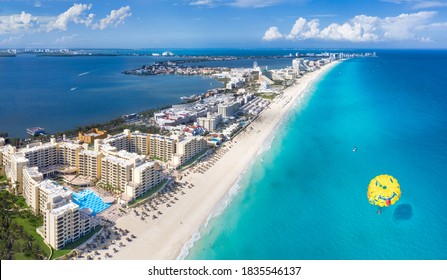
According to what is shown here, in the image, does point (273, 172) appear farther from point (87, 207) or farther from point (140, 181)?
point (87, 207)

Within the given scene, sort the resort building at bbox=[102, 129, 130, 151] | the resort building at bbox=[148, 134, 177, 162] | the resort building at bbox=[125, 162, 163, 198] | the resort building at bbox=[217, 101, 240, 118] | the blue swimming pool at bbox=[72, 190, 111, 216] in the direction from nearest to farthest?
the blue swimming pool at bbox=[72, 190, 111, 216] → the resort building at bbox=[125, 162, 163, 198] → the resort building at bbox=[102, 129, 130, 151] → the resort building at bbox=[148, 134, 177, 162] → the resort building at bbox=[217, 101, 240, 118]

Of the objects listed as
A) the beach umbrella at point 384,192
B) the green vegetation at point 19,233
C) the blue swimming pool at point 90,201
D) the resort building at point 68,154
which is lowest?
the green vegetation at point 19,233

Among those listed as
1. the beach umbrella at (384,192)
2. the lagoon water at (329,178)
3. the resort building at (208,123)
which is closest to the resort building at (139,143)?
the lagoon water at (329,178)

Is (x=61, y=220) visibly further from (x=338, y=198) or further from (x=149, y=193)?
(x=338, y=198)

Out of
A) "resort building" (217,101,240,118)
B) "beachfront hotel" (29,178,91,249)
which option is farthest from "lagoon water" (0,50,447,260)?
"resort building" (217,101,240,118)

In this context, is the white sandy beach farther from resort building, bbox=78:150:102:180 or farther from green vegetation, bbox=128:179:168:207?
resort building, bbox=78:150:102:180

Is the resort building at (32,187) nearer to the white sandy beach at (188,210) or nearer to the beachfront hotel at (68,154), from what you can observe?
the beachfront hotel at (68,154)

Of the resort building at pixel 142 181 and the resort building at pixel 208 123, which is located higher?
the resort building at pixel 208 123
